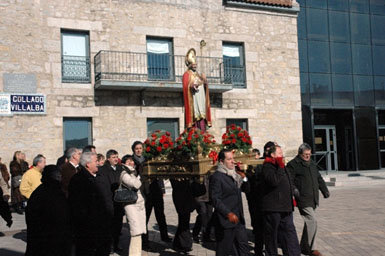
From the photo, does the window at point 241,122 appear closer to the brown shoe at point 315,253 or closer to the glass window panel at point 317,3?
the glass window panel at point 317,3

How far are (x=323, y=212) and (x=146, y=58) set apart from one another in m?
8.86

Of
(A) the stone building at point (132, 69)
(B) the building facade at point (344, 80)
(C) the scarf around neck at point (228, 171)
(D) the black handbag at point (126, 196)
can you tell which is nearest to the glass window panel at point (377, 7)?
(B) the building facade at point (344, 80)

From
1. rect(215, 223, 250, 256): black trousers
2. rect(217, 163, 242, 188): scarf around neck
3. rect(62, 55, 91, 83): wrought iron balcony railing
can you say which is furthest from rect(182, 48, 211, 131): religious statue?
rect(62, 55, 91, 83): wrought iron balcony railing

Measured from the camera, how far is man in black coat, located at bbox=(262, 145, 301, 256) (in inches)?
239

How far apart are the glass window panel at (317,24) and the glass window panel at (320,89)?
2.02 meters

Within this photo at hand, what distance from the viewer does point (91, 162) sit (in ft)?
18.3

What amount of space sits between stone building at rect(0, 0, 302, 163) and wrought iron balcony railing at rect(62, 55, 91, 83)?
0.04 m

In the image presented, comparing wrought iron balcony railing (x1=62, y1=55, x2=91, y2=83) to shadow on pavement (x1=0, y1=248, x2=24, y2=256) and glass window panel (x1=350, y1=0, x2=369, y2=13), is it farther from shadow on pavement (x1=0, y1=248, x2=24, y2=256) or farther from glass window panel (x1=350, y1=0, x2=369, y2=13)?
glass window panel (x1=350, y1=0, x2=369, y2=13)

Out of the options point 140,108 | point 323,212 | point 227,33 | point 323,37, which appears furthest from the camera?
point 323,37

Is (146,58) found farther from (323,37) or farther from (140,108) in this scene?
(323,37)

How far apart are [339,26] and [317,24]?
1447 millimetres

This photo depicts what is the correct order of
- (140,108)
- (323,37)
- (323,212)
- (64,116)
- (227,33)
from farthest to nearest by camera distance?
(323,37), (227,33), (140,108), (64,116), (323,212)

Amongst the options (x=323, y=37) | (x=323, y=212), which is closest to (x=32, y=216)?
(x=323, y=212)

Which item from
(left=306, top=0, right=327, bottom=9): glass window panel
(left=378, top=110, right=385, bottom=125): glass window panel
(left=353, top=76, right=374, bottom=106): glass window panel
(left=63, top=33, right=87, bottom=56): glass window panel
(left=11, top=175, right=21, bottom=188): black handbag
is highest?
(left=306, top=0, right=327, bottom=9): glass window panel
